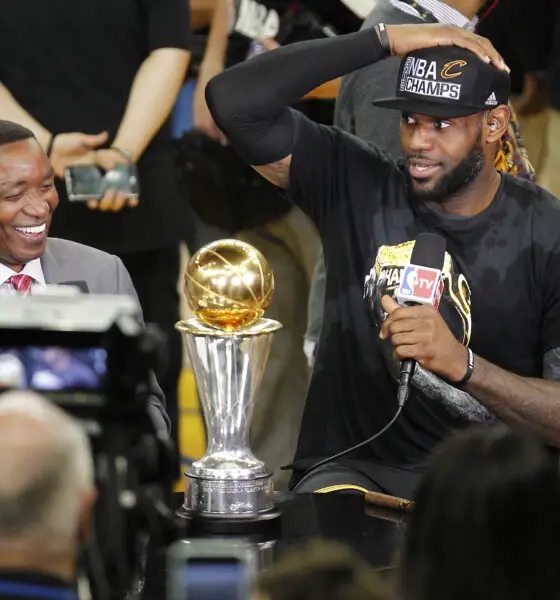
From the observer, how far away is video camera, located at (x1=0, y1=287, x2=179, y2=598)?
1624 mm

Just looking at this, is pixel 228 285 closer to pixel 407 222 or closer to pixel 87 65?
pixel 407 222

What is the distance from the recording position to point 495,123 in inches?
128

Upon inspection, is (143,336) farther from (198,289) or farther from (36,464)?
(198,289)

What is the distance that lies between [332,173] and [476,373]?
0.61m

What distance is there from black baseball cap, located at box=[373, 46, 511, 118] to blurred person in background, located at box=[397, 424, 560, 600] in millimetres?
1862

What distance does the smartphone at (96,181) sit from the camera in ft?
13.5

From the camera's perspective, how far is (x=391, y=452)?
10.3 feet

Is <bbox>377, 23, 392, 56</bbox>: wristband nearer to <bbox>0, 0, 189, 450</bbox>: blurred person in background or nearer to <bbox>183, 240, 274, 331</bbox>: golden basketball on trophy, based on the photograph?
<bbox>183, 240, 274, 331</bbox>: golden basketball on trophy

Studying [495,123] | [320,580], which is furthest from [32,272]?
[320,580]

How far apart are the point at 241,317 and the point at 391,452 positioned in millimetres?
758

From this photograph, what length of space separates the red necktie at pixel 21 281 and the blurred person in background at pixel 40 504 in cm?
145

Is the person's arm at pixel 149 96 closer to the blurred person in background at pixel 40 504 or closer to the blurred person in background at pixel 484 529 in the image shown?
the blurred person in background at pixel 40 504

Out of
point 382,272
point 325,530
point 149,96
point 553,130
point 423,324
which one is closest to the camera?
point 325,530

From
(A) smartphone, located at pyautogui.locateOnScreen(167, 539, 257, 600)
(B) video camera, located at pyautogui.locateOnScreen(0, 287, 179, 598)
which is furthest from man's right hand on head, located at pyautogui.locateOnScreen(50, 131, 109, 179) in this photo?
(B) video camera, located at pyautogui.locateOnScreen(0, 287, 179, 598)
